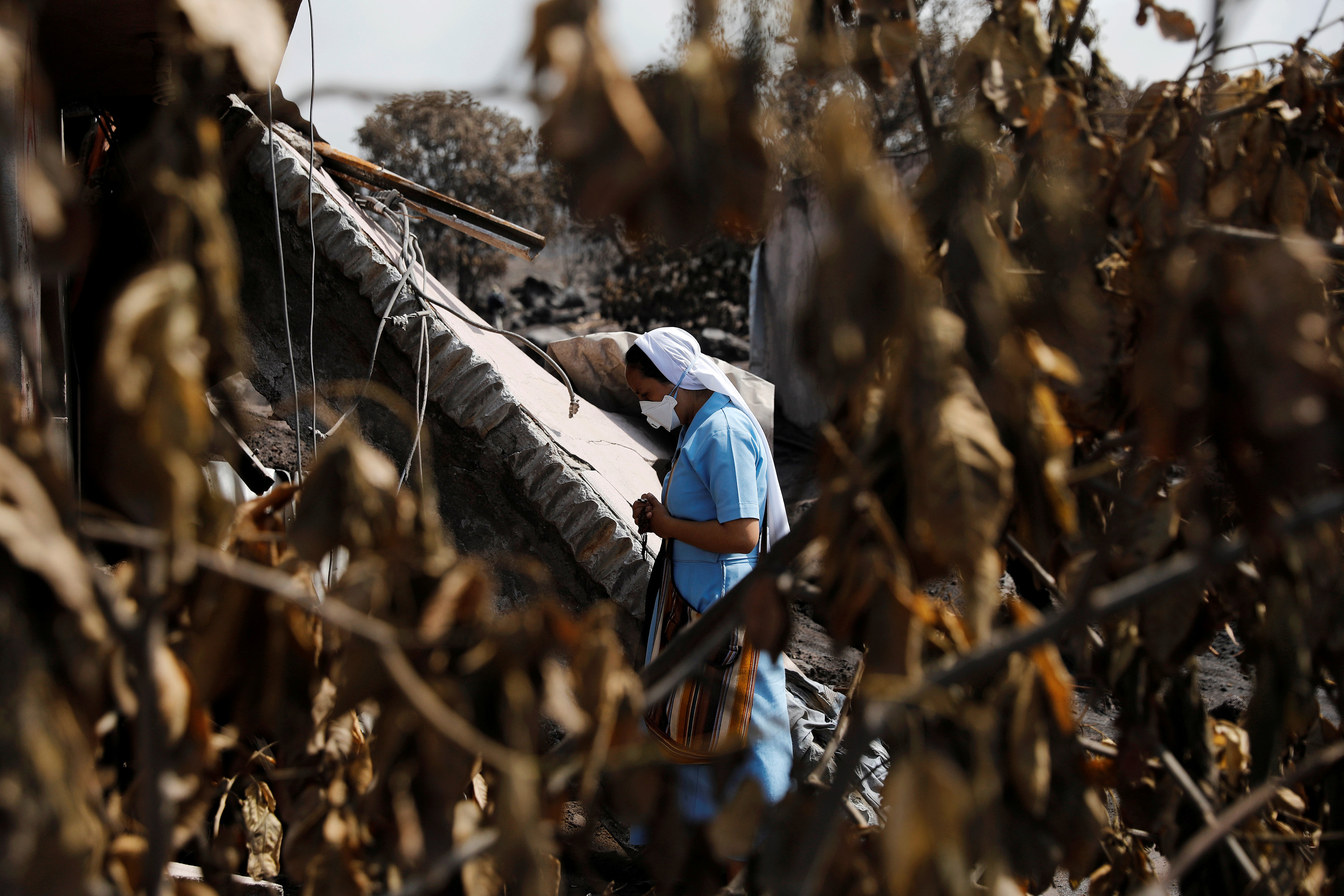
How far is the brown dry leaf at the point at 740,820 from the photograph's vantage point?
0.94 m

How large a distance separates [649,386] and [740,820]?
210 cm

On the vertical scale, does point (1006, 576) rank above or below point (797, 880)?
below

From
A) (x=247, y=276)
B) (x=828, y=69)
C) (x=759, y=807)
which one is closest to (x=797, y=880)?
(x=759, y=807)

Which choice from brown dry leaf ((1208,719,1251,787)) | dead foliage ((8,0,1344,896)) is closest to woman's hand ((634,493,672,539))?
dead foliage ((8,0,1344,896))

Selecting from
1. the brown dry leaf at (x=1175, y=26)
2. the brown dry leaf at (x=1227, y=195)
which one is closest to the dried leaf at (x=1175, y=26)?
the brown dry leaf at (x=1175, y=26)

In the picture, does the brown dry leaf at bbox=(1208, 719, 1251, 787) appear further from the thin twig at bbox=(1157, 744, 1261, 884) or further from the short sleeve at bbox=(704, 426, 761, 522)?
the short sleeve at bbox=(704, 426, 761, 522)

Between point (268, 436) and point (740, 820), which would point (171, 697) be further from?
point (268, 436)

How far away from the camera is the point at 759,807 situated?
96cm

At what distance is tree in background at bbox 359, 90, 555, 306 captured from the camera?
61.5 ft

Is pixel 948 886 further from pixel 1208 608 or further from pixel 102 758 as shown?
pixel 102 758

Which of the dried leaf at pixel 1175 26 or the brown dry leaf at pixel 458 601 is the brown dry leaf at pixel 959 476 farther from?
the dried leaf at pixel 1175 26

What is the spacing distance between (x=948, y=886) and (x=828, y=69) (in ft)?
→ 3.19

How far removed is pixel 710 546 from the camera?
2568 millimetres

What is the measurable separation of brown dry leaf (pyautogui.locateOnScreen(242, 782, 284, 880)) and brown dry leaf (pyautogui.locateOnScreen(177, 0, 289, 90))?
3.60 feet
